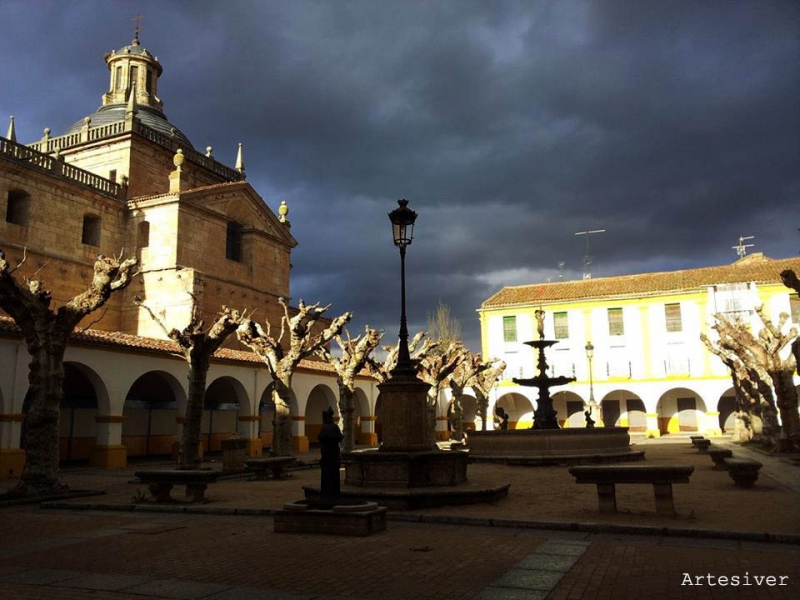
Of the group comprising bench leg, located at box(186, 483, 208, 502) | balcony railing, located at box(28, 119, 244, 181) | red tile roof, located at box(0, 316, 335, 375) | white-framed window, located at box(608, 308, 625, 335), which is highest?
balcony railing, located at box(28, 119, 244, 181)

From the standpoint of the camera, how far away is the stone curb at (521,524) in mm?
7332

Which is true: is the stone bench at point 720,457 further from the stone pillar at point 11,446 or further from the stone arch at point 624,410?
the stone arch at point 624,410

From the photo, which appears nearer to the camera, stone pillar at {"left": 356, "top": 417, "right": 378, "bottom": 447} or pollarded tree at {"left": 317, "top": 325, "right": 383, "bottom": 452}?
pollarded tree at {"left": 317, "top": 325, "right": 383, "bottom": 452}

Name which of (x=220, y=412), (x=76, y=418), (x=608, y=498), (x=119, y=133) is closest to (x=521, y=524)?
(x=608, y=498)

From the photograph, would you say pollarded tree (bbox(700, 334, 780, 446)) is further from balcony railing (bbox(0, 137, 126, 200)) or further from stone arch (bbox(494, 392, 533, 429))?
balcony railing (bbox(0, 137, 126, 200))

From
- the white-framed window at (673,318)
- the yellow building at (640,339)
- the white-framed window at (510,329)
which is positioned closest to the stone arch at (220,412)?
the yellow building at (640,339)

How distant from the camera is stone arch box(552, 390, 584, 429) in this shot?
46156mm

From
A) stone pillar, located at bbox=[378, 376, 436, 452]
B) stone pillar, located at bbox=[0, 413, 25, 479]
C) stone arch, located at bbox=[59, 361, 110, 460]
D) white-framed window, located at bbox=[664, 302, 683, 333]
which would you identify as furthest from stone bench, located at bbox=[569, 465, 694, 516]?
white-framed window, located at bbox=[664, 302, 683, 333]

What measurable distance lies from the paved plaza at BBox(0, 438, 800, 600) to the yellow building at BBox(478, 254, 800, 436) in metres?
33.5

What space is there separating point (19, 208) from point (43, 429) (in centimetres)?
1825

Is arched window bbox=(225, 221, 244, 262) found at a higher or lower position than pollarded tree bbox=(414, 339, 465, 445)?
higher

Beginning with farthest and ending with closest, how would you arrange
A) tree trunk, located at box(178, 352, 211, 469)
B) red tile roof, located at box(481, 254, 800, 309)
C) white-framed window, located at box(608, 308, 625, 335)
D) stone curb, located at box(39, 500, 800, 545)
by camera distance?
white-framed window, located at box(608, 308, 625, 335), red tile roof, located at box(481, 254, 800, 309), tree trunk, located at box(178, 352, 211, 469), stone curb, located at box(39, 500, 800, 545)

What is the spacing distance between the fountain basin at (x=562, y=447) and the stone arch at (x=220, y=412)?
13.0 meters

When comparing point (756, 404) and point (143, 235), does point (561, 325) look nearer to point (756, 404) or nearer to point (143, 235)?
point (756, 404)
